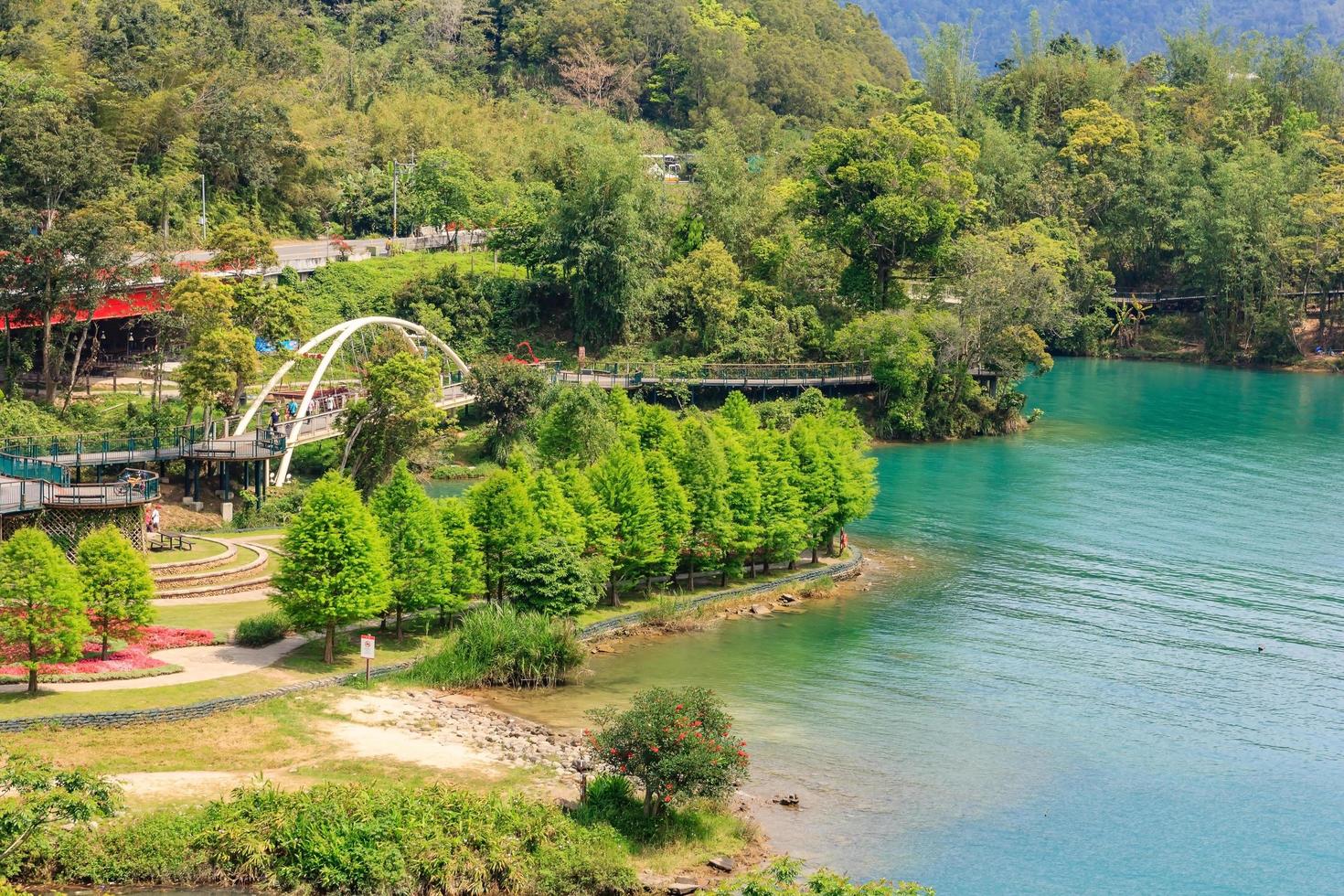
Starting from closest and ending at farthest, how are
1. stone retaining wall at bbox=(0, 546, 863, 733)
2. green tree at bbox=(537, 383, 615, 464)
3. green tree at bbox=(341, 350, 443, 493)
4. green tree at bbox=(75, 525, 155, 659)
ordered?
stone retaining wall at bbox=(0, 546, 863, 733) < green tree at bbox=(75, 525, 155, 659) < green tree at bbox=(537, 383, 615, 464) < green tree at bbox=(341, 350, 443, 493)

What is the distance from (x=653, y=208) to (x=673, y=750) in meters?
75.5

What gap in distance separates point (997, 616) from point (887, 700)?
12411 millimetres

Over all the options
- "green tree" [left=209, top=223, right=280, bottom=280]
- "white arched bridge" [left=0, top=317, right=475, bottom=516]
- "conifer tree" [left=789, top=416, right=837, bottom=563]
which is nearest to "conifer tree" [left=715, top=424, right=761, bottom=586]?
"conifer tree" [left=789, top=416, right=837, bottom=563]

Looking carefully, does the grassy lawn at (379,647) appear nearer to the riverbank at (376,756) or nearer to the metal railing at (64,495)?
the riverbank at (376,756)

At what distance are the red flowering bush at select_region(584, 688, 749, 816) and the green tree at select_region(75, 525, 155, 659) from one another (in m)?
16.1

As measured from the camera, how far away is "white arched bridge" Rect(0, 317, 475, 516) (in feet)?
201

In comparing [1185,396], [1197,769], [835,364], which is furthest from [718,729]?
[1185,396]

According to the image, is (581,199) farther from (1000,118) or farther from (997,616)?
(1000,118)

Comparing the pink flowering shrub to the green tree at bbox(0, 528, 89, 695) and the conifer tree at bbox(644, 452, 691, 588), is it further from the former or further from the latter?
the conifer tree at bbox(644, 452, 691, 588)

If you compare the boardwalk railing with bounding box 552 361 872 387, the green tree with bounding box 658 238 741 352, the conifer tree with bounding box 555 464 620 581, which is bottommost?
the conifer tree with bounding box 555 464 620 581

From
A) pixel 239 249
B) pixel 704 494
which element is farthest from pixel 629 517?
pixel 239 249

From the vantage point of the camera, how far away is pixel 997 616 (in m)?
67.9

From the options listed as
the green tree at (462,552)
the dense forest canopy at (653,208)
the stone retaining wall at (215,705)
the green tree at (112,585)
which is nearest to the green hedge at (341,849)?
the stone retaining wall at (215,705)

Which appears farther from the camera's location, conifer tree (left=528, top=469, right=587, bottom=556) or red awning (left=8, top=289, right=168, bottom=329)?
red awning (left=8, top=289, right=168, bottom=329)
